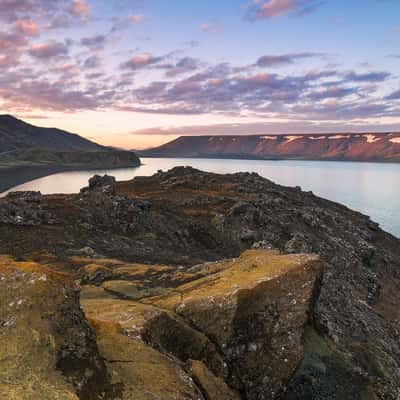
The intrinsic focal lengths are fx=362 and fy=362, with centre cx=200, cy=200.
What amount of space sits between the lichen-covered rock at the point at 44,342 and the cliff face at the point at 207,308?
3.38 feet

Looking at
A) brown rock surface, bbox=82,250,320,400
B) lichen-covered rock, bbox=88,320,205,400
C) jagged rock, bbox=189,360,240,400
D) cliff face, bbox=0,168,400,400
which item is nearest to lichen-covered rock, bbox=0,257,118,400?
lichen-covered rock, bbox=88,320,205,400

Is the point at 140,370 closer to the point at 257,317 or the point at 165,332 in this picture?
the point at 165,332

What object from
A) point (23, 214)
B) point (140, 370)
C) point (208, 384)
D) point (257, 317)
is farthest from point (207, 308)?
point (23, 214)

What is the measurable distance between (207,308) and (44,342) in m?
8.23

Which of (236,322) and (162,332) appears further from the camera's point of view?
(236,322)

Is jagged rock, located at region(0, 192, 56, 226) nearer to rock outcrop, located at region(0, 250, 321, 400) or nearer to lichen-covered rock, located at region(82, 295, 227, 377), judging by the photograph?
rock outcrop, located at region(0, 250, 321, 400)

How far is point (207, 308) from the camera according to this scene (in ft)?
55.3

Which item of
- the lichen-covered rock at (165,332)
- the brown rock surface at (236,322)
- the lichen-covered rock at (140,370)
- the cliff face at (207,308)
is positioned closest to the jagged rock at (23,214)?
the cliff face at (207,308)

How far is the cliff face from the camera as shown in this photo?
47.9 ft

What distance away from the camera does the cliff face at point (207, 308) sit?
14.6 metres

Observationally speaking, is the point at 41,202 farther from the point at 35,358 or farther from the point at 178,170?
the point at 178,170

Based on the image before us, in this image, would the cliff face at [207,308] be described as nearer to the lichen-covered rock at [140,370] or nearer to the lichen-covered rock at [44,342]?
the lichen-covered rock at [140,370]

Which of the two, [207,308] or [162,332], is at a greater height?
[207,308]

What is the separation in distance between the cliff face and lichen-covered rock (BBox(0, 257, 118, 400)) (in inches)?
40.5
